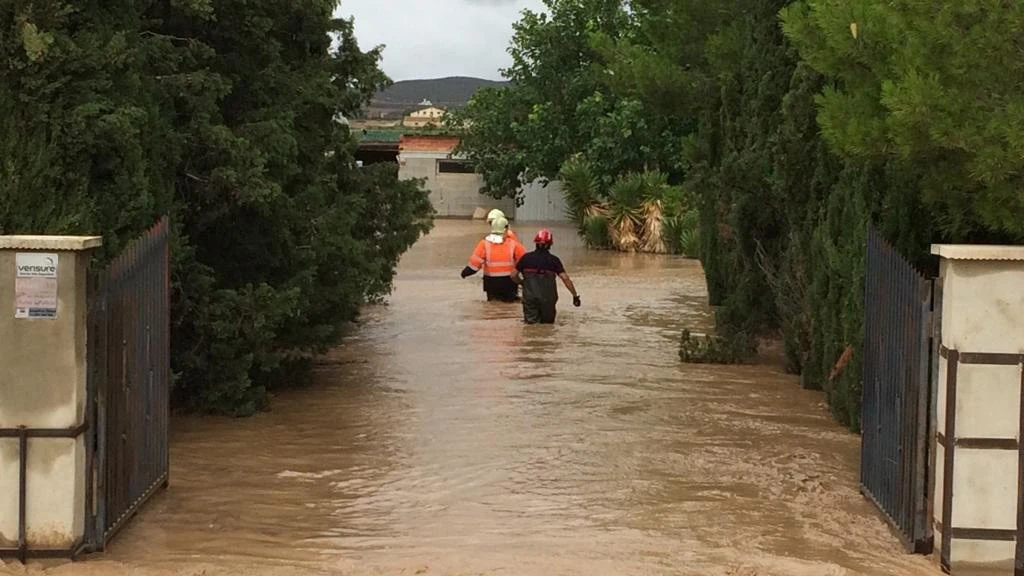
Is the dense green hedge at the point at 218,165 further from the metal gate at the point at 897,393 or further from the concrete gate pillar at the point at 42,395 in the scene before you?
the metal gate at the point at 897,393

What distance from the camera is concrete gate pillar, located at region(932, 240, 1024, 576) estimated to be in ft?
21.1

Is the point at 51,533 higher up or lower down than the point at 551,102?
lower down

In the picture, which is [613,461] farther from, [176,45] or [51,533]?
[176,45]

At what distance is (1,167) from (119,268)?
5.02 ft

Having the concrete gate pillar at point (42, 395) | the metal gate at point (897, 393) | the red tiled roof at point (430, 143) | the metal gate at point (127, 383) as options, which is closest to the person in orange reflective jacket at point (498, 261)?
the metal gate at point (897, 393)

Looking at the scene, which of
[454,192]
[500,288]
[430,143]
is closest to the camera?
[500,288]

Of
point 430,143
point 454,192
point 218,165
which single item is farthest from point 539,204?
point 218,165

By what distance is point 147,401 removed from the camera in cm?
746

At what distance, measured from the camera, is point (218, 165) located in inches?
389

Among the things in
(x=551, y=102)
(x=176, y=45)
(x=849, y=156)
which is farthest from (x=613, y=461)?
(x=551, y=102)

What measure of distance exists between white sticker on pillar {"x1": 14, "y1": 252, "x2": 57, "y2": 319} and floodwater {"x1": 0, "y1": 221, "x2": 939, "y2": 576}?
4.17 feet

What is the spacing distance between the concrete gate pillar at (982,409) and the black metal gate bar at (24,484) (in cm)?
430

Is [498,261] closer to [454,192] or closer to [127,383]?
[127,383]

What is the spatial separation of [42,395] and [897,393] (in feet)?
14.6
